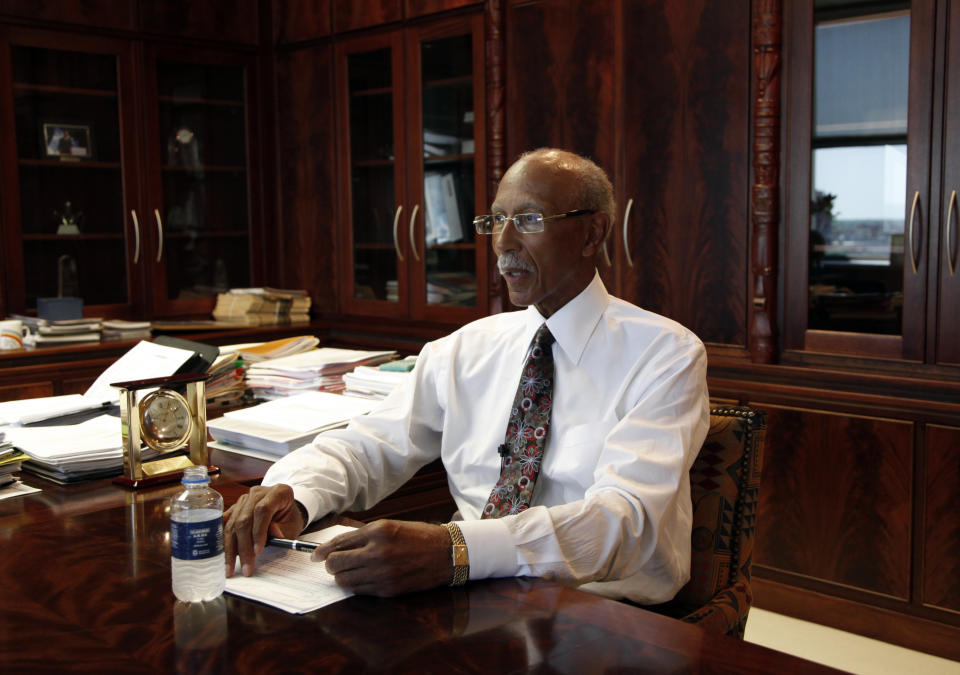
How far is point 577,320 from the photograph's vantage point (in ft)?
5.80

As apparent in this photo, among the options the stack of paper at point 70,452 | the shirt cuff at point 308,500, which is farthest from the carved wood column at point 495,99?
the shirt cuff at point 308,500

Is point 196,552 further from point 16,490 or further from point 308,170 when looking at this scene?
point 308,170

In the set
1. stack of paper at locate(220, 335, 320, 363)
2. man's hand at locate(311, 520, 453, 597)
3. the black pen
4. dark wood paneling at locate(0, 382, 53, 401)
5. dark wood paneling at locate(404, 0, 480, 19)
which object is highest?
dark wood paneling at locate(404, 0, 480, 19)

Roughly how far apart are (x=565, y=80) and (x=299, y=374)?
1615 mm

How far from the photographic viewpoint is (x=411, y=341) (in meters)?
4.14

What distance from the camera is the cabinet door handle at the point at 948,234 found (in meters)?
2.65

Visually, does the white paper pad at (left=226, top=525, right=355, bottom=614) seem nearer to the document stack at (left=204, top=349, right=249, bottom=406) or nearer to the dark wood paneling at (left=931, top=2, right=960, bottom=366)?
the document stack at (left=204, top=349, right=249, bottom=406)

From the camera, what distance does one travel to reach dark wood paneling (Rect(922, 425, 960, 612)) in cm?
267

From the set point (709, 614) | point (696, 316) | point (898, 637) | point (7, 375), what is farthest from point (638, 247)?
point (7, 375)

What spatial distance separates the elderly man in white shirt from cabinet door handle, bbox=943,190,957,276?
134 centimetres

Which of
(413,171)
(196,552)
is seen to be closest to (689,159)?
(413,171)

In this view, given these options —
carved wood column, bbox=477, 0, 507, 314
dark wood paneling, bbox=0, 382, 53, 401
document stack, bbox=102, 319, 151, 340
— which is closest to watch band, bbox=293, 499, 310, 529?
carved wood column, bbox=477, 0, 507, 314

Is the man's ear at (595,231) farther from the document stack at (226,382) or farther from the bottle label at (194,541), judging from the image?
the document stack at (226,382)

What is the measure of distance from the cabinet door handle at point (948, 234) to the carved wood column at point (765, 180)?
0.49 m
